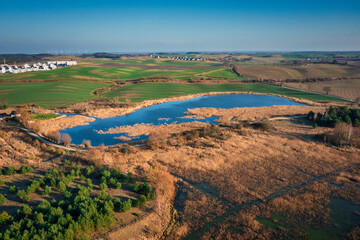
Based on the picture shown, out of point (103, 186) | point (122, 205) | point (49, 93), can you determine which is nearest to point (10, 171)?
point (103, 186)

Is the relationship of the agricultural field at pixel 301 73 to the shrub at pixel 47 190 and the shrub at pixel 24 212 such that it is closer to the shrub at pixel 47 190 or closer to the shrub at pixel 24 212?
the shrub at pixel 47 190

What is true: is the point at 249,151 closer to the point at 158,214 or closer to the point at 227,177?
the point at 227,177

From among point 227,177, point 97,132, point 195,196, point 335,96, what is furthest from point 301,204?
point 335,96

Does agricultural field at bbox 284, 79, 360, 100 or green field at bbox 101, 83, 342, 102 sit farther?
agricultural field at bbox 284, 79, 360, 100

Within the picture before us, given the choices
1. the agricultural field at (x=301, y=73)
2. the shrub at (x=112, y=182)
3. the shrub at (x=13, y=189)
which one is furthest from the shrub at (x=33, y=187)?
the agricultural field at (x=301, y=73)

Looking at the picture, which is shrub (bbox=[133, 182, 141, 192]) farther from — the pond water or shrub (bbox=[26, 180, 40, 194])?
the pond water

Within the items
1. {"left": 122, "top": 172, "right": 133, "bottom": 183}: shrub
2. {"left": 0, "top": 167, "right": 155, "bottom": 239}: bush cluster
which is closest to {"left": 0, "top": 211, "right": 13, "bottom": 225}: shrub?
{"left": 0, "top": 167, "right": 155, "bottom": 239}: bush cluster
